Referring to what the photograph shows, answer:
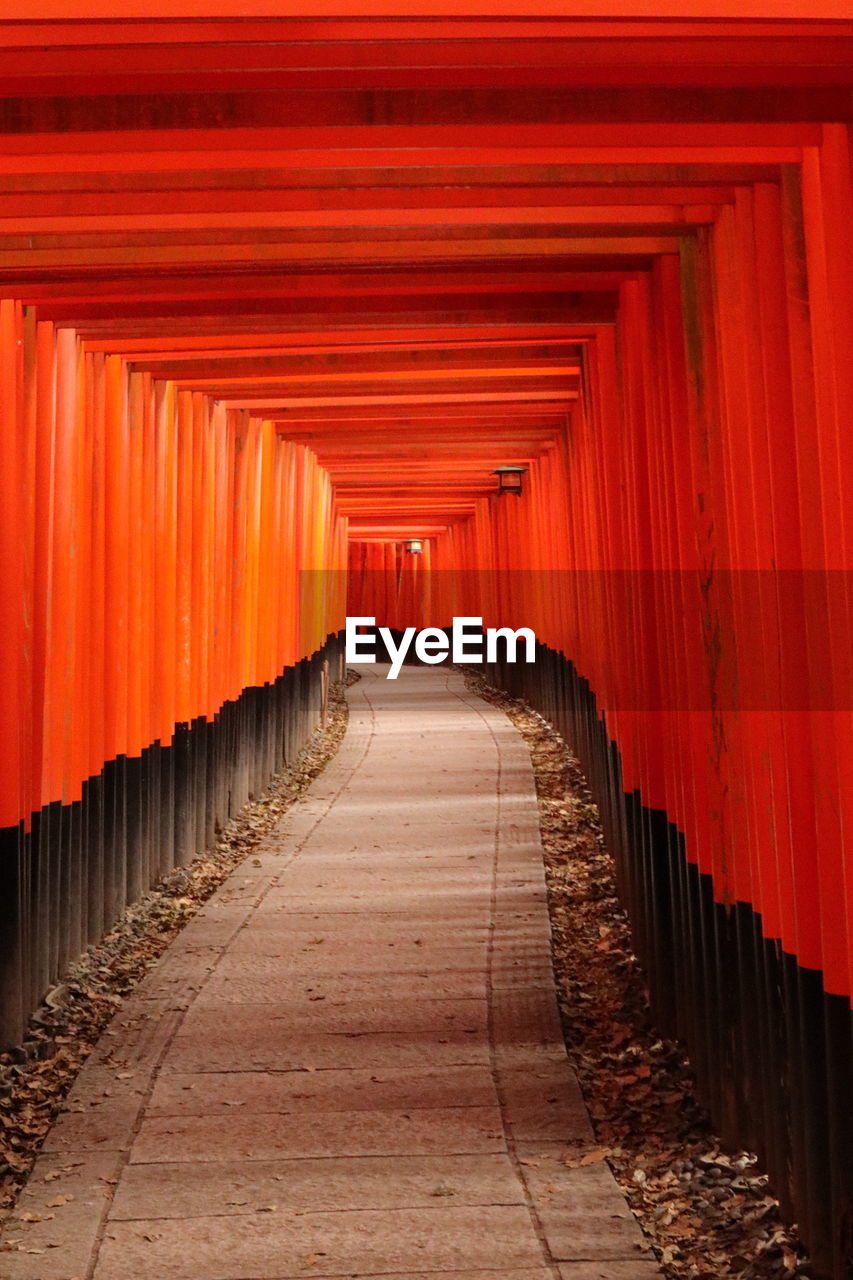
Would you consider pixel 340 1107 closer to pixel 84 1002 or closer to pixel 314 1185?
pixel 314 1185

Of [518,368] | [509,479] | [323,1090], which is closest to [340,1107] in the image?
[323,1090]

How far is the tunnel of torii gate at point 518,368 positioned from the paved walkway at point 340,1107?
629 millimetres

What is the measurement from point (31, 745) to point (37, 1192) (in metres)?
2.23

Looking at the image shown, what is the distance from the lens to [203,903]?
8773mm

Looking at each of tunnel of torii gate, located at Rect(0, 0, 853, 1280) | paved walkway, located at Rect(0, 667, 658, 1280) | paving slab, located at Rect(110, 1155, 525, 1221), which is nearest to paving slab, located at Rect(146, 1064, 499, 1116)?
paved walkway, located at Rect(0, 667, 658, 1280)

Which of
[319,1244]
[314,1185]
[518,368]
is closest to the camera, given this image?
[319,1244]

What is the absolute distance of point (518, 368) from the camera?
8703mm

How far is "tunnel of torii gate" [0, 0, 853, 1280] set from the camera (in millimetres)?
3594

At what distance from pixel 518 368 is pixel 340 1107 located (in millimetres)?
5024

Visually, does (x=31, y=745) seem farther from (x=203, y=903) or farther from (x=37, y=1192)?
(x=203, y=903)

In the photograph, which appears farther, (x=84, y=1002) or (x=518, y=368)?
(x=518, y=368)
